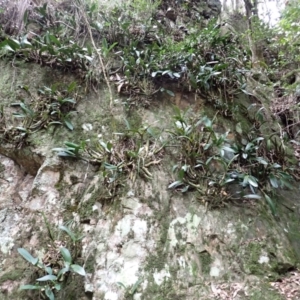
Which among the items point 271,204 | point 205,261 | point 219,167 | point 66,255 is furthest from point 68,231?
point 271,204

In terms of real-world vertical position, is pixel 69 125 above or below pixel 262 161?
above

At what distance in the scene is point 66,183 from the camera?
10.8 feet

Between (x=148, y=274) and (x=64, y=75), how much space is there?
115 inches

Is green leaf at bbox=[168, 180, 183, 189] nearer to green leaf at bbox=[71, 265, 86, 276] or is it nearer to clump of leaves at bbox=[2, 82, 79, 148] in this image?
green leaf at bbox=[71, 265, 86, 276]

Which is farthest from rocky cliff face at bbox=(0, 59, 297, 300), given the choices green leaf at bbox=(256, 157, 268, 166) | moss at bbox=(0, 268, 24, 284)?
green leaf at bbox=(256, 157, 268, 166)

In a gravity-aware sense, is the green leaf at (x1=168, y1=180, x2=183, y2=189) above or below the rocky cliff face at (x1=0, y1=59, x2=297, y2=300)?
above

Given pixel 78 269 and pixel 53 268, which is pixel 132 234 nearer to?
pixel 78 269

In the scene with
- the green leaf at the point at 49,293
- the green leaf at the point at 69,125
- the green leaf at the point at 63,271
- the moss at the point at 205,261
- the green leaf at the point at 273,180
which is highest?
the green leaf at the point at 69,125

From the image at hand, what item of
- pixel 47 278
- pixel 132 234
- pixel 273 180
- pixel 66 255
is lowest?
pixel 47 278

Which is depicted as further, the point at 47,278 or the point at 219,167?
the point at 219,167

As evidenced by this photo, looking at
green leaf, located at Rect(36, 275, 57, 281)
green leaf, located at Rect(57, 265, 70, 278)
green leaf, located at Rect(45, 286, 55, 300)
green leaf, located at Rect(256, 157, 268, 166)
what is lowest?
green leaf, located at Rect(45, 286, 55, 300)

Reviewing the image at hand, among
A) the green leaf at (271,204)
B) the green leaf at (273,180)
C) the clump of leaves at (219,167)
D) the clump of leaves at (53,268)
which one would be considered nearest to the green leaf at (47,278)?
the clump of leaves at (53,268)

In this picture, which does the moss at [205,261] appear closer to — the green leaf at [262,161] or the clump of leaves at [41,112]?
the green leaf at [262,161]

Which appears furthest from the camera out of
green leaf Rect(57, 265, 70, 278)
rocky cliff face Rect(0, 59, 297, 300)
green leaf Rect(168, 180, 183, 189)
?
green leaf Rect(168, 180, 183, 189)
